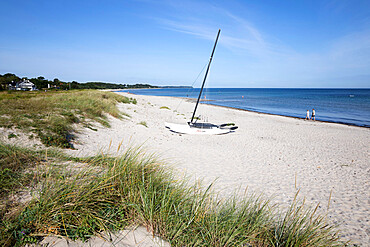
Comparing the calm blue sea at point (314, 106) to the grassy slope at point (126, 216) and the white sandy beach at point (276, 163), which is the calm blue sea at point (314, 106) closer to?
the white sandy beach at point (276, 163)

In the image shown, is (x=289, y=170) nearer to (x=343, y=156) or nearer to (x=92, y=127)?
(x=343, y=156)

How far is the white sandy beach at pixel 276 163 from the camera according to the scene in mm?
5906

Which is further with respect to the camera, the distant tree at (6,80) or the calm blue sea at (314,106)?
the distant tree at (6,80)

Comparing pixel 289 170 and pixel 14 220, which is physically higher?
pixel 14 220

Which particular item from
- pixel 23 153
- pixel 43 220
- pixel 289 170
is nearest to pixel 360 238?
pixel 289 170

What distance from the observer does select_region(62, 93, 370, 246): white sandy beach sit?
19.4 ft

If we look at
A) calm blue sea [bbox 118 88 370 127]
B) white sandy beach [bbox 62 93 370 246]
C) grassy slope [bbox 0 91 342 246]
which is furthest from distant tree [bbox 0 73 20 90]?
grassy slope [bbox 0 91 342 246]

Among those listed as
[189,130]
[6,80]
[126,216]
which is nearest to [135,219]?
[126,216]

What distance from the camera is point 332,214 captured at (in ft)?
17.5

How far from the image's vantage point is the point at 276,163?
30.5 feet

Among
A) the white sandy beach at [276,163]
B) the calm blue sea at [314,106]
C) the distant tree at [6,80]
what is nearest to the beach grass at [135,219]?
the white sandy beach at [276,163]

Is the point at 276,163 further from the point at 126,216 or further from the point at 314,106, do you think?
the point at 314,106

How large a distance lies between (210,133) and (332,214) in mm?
9799

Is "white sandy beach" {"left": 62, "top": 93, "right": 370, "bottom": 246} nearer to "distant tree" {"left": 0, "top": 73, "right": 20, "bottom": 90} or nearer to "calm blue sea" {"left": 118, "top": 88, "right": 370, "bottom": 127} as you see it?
"calm blue sea" {"left": 118, "top": 88, "right": 370, "bottom": 127}
